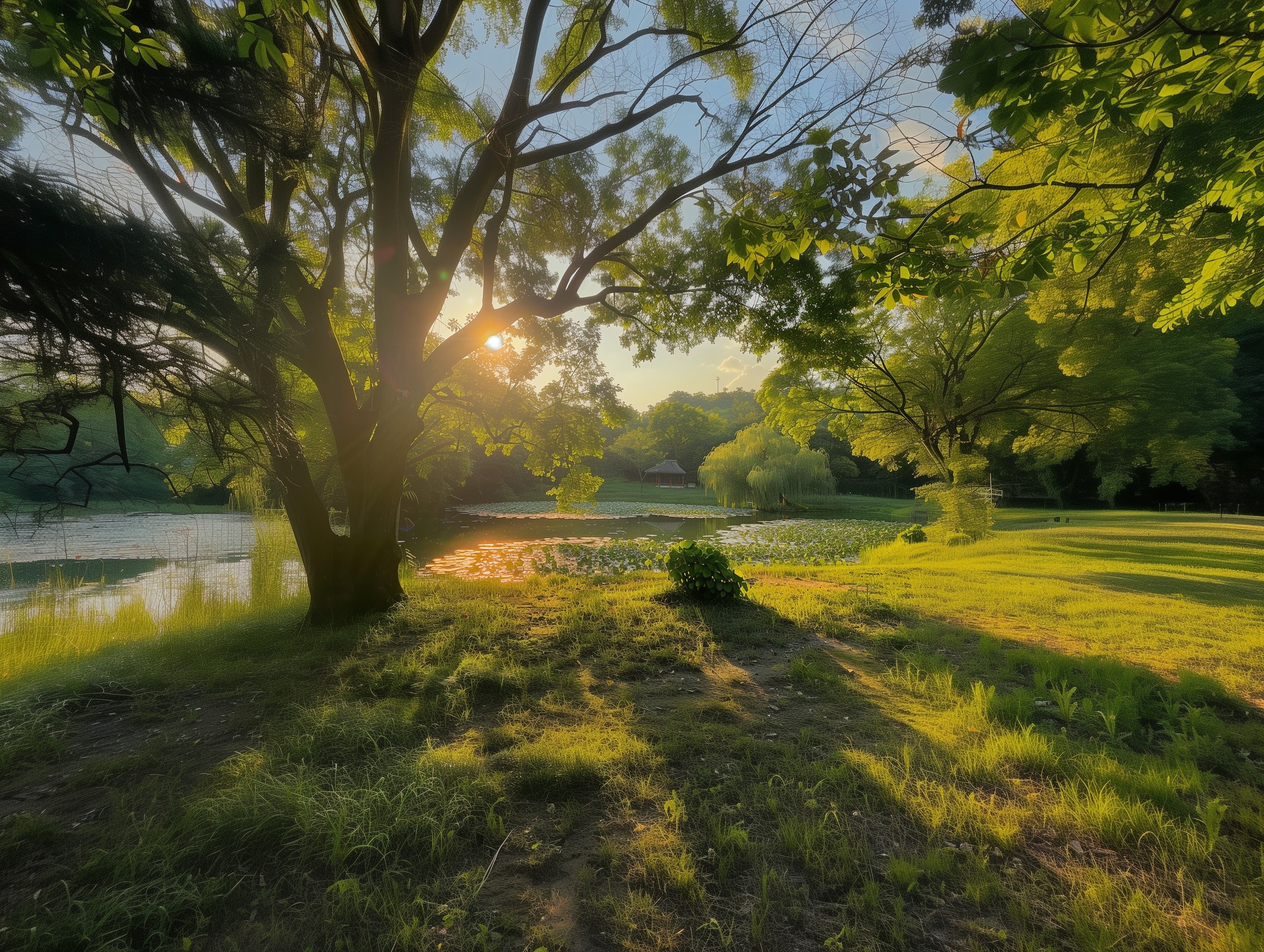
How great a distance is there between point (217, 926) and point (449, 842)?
0.82 m

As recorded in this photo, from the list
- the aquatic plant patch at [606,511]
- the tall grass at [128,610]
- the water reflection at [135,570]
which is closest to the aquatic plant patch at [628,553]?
the tall grass at [128,610]

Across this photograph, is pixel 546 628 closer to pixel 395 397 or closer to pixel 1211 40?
pixel 395 397

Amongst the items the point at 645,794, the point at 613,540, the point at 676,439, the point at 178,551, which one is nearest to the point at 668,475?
the point at 676,439

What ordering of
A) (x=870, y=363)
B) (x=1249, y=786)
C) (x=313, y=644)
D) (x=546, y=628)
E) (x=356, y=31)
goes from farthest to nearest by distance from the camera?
(x=870, y=363)
(x=546, y=628)
(x=313, y=644)
(x=356, y=31)
(x=1249, y=786)

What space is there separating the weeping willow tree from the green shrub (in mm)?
14967

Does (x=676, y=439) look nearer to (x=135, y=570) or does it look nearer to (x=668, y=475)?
(x=668, y=475)

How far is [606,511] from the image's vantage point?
3055cm

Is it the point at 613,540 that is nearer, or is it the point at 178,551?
the point at 178,551

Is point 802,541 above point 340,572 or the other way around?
the other way around

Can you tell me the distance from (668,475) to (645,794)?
171 feet

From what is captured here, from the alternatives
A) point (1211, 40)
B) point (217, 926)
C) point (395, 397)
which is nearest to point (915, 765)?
point (217, 926)

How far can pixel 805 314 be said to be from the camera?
6629mm

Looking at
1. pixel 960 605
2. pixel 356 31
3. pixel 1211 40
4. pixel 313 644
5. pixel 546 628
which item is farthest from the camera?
pixel 960 605

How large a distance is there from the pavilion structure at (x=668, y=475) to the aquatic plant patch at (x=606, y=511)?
1601 centimetres
